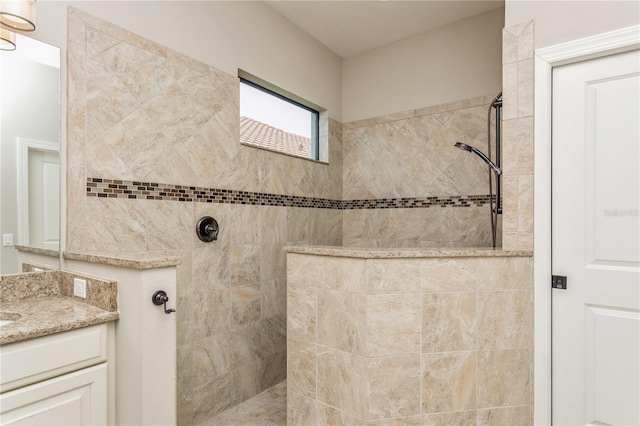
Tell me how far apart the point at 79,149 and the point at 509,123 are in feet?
7.51

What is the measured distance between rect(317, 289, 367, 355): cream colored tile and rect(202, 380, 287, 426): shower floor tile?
806 mm

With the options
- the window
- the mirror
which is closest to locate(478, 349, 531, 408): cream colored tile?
the window

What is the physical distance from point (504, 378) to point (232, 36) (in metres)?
2.77

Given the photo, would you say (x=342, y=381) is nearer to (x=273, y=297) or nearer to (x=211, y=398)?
(x=211, y=398)

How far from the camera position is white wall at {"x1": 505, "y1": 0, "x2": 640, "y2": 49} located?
178cm

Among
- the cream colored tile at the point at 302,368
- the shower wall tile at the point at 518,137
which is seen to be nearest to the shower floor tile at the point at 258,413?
the cream colored tile at the point at 302,368

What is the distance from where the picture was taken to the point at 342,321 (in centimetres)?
194

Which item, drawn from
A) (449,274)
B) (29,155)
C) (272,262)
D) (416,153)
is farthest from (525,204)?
(29,155)

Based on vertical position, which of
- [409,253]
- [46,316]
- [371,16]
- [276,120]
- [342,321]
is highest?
[371,16]

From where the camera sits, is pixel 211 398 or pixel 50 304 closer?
pixel 50 304

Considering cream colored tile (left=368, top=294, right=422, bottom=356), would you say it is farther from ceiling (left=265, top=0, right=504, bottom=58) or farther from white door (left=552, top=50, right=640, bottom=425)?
ceiling (left=265, top=0, right=504, bottom=58)

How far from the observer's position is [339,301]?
1.95 m

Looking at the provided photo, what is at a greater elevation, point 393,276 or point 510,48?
point 510,48

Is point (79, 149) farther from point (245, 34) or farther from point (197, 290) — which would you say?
point (245, 34)
